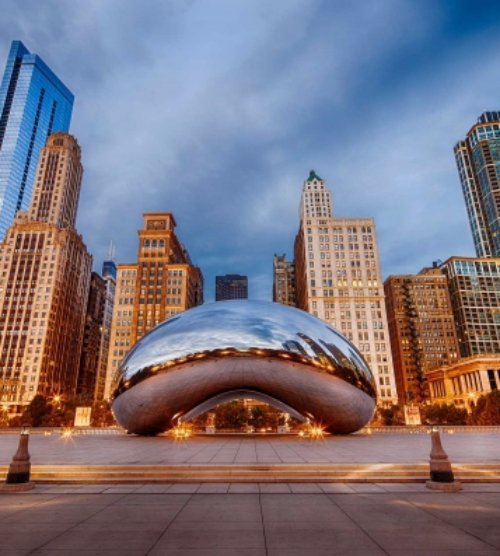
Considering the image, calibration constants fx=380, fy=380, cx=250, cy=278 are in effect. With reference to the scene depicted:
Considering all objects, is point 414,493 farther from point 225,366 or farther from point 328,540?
point 225,366

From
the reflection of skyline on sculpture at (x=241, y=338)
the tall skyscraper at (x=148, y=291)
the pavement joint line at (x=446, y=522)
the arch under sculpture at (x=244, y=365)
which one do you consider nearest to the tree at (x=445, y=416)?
the arch under sculpture at (x=244, y=365)

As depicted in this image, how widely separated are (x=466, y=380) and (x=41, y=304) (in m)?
125

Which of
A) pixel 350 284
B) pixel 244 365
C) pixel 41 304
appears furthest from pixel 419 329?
pixel 244 365

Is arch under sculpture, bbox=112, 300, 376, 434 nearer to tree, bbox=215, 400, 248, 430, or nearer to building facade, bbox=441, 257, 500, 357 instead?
tree, bbox=215, 400, 248, 430

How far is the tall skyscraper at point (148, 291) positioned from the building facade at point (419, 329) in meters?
78.6

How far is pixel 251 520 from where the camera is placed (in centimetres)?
562

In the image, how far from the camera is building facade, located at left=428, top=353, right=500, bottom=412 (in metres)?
92.1

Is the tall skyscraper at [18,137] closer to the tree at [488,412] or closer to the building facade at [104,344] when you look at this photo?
the building facade at [104,344]

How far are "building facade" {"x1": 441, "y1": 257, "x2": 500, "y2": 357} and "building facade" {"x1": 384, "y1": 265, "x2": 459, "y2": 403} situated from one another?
464cm

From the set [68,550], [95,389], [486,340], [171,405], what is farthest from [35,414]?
[486,340]

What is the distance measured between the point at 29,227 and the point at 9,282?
19.6m

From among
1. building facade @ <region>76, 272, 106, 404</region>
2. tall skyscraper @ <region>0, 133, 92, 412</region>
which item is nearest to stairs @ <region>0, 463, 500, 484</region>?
tall skyscraper @ <region>0, 133, 92, 412</region>

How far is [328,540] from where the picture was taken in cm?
475

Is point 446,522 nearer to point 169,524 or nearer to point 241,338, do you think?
point 169,524
